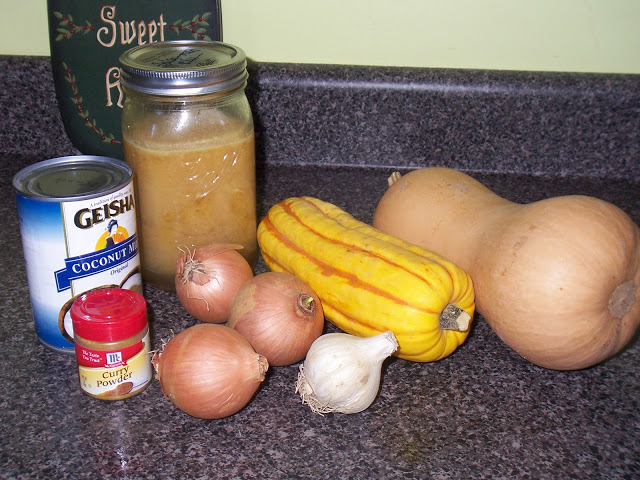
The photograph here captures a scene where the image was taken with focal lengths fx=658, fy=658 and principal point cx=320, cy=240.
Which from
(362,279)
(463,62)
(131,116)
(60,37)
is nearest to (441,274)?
(362,279)

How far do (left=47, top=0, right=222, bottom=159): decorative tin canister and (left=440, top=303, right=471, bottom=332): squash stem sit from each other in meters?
0.63

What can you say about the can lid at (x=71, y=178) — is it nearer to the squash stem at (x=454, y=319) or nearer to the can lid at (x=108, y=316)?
the can lid at (x=108, y=316)

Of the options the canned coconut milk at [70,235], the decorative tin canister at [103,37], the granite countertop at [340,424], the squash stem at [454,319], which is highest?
the decorative tin canister at [103,37]

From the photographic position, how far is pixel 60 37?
1.11 m

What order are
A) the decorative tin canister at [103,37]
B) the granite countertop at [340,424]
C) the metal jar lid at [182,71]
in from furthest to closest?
the decorative tin canister at [103,37] < the metal jar lid at [182,71] < the granite countertop at [340,424]

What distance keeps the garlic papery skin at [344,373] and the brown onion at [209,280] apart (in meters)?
0.15

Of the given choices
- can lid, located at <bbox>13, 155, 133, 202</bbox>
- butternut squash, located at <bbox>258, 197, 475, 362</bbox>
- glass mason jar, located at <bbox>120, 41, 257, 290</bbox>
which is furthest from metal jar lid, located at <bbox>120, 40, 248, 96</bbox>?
butternut squash, located at <bbox>258, 197, 475, 362</bbox>

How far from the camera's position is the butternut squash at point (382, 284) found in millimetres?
744

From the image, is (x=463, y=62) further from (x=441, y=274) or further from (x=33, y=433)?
(x=33, y=433)

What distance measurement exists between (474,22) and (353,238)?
53cm

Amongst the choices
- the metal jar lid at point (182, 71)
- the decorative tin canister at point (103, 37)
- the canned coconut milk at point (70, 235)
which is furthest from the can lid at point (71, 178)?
the decorative tin canister at point (103, 37)

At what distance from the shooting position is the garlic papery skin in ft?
2.28

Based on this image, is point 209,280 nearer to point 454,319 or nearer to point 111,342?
point 111,342

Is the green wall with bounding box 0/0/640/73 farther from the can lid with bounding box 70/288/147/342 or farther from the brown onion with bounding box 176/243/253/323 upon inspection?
the can lid with bounding box 70/288/147/342
